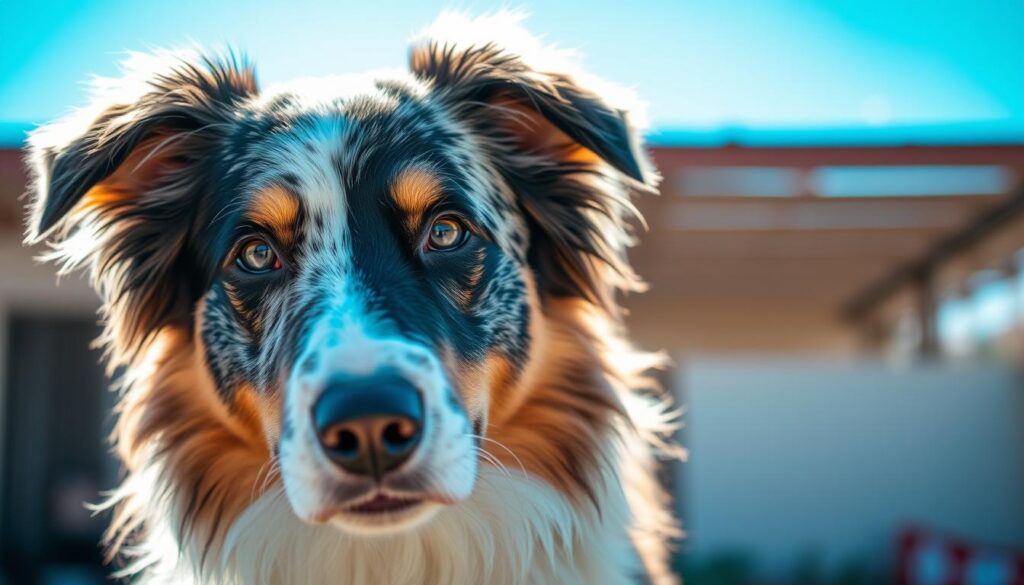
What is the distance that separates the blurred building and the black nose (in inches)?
215

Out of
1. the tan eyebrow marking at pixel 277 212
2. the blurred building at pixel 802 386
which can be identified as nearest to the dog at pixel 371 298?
the tan eyebrow marking at pixel 277 212

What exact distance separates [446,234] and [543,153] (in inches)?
22.1

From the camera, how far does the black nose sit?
197 cm

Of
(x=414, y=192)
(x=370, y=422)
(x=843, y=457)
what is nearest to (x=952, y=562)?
(x=843, y=457)

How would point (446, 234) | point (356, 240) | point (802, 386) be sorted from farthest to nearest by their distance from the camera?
point (802, 386)
point (446, 234)
point (356, 240)

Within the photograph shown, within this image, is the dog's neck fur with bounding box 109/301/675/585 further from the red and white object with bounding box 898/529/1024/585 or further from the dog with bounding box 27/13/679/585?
the red and white object with bounding box 898/529/1024/585

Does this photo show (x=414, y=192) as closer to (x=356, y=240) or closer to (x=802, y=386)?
(x=356, y=240)

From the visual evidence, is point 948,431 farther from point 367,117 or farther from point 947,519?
point 367,117

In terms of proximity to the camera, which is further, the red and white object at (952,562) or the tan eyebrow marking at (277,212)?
the red and white object at (952,562)

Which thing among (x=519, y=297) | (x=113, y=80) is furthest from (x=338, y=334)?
(x=113, y=80)

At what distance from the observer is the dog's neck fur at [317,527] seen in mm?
2512

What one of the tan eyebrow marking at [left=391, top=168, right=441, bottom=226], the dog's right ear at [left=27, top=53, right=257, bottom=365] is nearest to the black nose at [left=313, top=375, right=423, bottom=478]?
the tan eyebrow marking at [left=391, top=168, right=441, bottom=226]

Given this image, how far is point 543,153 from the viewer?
2979 millimetres

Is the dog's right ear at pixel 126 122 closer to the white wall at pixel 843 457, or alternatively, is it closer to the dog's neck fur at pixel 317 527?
the dog's neck fur at pixel 317 527
